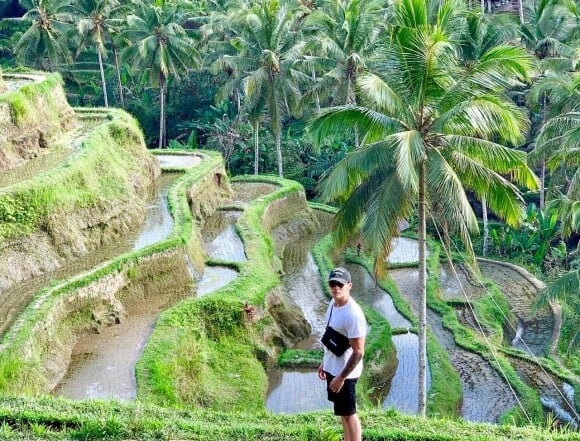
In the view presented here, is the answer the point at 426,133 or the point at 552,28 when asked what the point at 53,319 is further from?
the point at 552,28

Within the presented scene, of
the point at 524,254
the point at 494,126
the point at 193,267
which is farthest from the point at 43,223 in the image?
the point at 524,254

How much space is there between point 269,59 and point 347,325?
24.8 metres

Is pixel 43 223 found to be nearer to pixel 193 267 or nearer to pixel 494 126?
pixel 193 267

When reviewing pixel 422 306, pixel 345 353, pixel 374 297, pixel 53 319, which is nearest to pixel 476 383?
pixel 422 306

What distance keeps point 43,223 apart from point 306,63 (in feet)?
56.9

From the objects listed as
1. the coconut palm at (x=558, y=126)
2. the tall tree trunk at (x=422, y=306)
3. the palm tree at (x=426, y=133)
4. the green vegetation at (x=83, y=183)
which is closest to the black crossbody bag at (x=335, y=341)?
the palm tree at (x=426, y=133)

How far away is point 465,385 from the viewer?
18.8 metres

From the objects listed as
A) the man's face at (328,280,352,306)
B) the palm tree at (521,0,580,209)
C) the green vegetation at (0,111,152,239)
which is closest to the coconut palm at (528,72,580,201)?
the palm tree at (521,0,580,209)

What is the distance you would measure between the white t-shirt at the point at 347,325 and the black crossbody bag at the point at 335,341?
0.04 m

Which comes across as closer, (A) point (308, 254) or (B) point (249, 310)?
(B) point (249, 310)

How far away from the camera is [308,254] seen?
90.4 feet

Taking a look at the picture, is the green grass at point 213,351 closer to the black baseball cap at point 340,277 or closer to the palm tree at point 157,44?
the black baseball cap at point 340,277

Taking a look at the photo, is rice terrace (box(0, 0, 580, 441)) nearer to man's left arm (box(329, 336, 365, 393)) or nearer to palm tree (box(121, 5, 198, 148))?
man's left arm (box(329, 336, 365, 393))

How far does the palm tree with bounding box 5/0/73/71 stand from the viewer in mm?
39031
